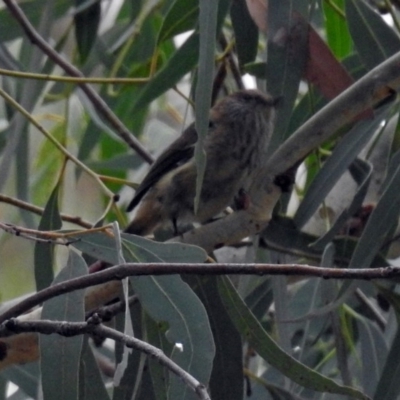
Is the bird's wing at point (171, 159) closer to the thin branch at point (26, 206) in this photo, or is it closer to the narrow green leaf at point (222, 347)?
the thin branch at point (26, 206)

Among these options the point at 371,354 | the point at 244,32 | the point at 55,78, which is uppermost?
the point at 244,32

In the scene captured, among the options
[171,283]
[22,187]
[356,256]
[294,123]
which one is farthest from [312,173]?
[171,283]

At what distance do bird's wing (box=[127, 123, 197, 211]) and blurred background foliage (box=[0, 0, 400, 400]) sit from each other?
0.18 m

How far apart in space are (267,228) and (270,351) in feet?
1.31

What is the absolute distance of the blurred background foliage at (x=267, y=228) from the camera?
1.70 metres

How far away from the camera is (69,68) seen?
2.43 meters

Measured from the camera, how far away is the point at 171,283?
168cm

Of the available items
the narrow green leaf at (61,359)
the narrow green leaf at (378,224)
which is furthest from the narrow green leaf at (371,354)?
the narrow green leaf at (61,359)

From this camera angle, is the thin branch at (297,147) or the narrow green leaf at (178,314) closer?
the narrow green leaf at (178,314)

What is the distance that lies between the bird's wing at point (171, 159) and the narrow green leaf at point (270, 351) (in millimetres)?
746

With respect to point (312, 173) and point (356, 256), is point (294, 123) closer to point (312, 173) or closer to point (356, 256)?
point (312, 173)

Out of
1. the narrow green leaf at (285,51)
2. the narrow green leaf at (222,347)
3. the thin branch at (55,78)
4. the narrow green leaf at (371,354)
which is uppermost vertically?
the narrow green leaf at (285,51)

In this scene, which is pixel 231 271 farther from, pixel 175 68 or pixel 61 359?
pixel 175 68

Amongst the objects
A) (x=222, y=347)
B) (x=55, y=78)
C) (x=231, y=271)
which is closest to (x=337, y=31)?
(x=55, y=78)
